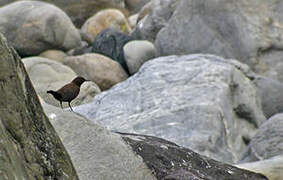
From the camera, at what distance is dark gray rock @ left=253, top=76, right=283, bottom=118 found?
9.31m

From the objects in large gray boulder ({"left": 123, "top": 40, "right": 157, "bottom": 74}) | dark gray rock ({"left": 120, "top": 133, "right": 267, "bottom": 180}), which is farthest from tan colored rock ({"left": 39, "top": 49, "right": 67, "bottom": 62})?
dark gray rock ({"left": 120, "top": 133, "right": 267, "bottom": 180})

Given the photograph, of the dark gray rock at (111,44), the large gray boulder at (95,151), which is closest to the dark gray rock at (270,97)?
the dark gray rock at (111,44)

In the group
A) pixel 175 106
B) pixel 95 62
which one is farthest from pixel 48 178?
pixel 95 62

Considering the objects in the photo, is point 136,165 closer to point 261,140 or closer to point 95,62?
point 261,140

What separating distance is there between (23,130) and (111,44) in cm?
1159

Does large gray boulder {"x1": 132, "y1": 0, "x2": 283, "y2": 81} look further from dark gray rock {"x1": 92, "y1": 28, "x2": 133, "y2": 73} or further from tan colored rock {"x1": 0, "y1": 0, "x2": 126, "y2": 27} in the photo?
tan colored rock {"x1": 0, "y1": 0, "x2": 126, "y2": 27}

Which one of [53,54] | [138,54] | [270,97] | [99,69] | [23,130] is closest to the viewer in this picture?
[23,130]

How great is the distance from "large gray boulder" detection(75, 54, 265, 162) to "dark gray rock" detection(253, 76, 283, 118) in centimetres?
48

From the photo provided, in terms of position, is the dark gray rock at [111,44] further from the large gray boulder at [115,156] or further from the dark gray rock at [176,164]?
the large gray boulder at [115,156]

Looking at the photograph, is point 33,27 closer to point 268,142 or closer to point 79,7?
point 79,7

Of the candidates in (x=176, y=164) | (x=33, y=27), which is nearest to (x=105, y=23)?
(x=33, y=27)

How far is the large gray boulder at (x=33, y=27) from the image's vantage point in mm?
13859

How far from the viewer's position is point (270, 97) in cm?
938

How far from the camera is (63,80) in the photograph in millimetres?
10508
